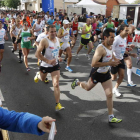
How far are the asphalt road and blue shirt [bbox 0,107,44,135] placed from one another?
6.51 feet

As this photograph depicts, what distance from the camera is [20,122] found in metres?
1.28

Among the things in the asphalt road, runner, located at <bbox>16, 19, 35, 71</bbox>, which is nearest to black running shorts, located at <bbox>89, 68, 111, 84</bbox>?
the asphalt road

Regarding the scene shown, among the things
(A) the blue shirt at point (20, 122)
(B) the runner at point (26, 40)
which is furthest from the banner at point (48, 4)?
(A) the blue shirt at point (20, 122)

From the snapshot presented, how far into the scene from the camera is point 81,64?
302 inches

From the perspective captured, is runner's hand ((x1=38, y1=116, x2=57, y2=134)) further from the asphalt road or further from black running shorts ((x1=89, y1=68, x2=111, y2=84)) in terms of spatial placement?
black running shorts ((x1=89, y1=68, x2=111, y2=84))

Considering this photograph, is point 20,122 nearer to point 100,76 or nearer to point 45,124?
point 45,124

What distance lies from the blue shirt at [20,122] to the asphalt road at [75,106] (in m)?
1.98

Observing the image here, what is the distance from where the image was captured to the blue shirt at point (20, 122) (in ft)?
4.08

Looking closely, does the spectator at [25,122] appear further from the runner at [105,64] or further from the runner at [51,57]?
the runner at [51,57]

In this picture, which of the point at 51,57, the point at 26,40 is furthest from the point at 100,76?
the point at 26,40

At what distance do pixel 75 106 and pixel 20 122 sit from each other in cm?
298

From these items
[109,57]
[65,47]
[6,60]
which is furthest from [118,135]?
[6,60]

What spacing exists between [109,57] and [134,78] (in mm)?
2980

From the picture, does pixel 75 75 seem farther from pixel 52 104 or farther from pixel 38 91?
pixel 52 104
